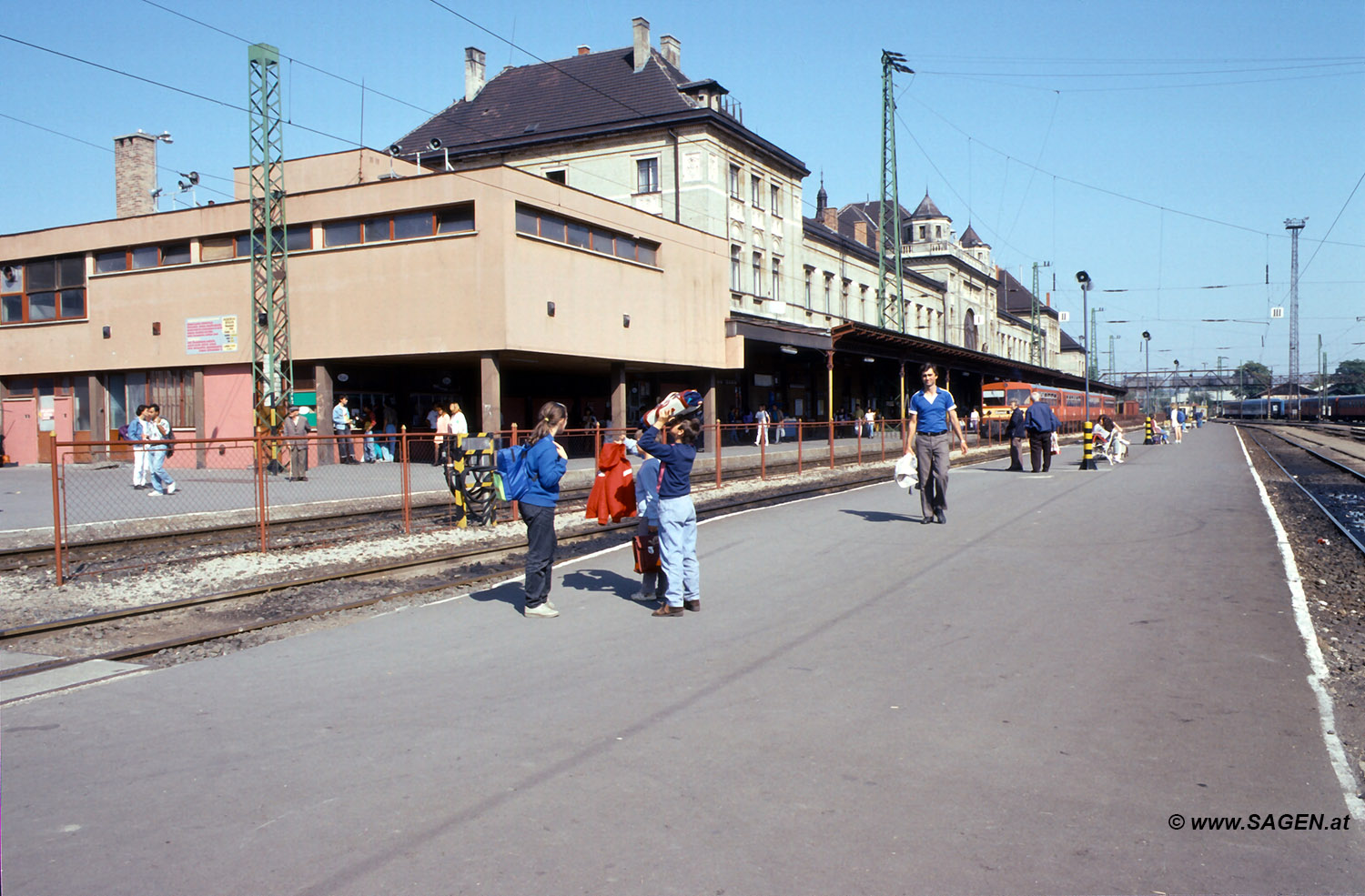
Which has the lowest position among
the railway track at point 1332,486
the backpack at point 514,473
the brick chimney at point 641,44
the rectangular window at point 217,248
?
the railway track at point 1332,486

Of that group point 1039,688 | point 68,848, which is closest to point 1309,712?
point 1039,688

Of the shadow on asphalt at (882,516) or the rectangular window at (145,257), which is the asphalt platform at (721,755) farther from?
the rectangular window at (145,257)

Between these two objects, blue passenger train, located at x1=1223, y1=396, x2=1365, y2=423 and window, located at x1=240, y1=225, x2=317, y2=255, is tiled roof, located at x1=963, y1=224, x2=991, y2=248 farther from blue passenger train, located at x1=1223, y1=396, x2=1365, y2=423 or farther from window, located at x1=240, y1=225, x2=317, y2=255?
window, located at x1=240, y1=225, x2=317, y2=255

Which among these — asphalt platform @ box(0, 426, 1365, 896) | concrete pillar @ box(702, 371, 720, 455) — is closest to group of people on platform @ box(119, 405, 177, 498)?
asphalt platform @ box(0, 426, 1365, 896)

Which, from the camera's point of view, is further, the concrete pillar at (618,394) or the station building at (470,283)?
the concrete pillar at (618,394)

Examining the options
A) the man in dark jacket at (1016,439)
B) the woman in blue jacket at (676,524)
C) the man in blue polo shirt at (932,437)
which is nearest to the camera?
the woman in blue jacket at (676,524)

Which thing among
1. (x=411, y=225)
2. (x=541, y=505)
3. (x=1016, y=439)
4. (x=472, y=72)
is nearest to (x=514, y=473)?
(x=541, y=505)

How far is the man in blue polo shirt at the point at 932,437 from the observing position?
1284 cm

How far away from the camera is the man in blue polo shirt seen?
12.8m

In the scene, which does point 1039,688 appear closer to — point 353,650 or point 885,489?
point 353,650

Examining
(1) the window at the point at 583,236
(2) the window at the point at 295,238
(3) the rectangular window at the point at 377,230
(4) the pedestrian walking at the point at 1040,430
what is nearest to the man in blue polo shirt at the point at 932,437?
(4) the pedestrian walking at the point at 1040,430

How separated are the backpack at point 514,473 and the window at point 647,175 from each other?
39.0 metres

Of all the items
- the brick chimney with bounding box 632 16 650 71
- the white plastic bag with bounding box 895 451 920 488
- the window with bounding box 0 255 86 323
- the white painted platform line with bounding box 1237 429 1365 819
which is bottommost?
the white painted platform line with bounding box 1237 429 1365 819

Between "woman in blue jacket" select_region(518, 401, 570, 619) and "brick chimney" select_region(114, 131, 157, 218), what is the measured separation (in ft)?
117
